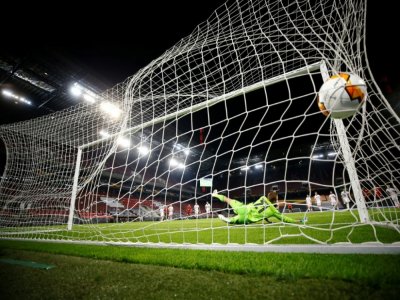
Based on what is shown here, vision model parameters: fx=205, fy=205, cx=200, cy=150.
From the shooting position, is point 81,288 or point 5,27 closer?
point 81,288

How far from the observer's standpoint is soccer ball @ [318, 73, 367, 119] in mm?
1694

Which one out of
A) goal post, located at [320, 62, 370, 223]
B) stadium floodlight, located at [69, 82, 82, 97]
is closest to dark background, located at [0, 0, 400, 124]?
stadium floodlight, located at [69, 82, 82, 97]

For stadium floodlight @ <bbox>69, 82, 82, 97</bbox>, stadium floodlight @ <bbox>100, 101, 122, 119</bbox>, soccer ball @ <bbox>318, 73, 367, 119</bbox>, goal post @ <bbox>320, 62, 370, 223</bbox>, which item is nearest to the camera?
soccer ball @ <bbox>318, 73, 367, 119</bbox>

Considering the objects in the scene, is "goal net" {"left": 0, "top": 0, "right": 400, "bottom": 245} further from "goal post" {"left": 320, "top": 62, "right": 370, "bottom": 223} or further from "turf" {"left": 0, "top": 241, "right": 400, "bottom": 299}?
"turf" {"left": 0, "top": 241, "right": 400, "bottom": 299}

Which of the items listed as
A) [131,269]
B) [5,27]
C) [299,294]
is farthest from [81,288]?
[5,27]

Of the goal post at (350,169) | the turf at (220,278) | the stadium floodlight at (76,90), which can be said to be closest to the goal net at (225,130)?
the goal post at (350,169)

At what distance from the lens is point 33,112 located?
44.0ft

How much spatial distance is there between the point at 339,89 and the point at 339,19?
1.23m

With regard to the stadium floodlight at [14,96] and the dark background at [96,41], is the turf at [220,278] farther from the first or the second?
the stadium floodlight at [14,96]

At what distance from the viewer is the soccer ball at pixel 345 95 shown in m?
1.69

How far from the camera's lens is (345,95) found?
1707 millimetres

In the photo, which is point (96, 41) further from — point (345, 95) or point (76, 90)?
point (345, 95)

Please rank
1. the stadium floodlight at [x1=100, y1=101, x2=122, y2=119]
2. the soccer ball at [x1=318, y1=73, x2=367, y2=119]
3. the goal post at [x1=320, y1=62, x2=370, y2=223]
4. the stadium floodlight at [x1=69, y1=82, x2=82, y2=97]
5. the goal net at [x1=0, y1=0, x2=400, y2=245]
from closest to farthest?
the soccer ball at [x1=318, y1=73, x2=367, y2=119] → the goal net at [x1=0, y1=0, x2=400, y2=245] → the goal post at [x1=320, y1=62, x2=370, y2=223] → the stadium floodlight at [x1=100, y1=101, x2=122, y2=119] → the stadium floodlight at [x1=69, y1=82, x2=82, y2=97]

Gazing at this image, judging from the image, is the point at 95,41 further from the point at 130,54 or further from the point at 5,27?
the point at 5,27
